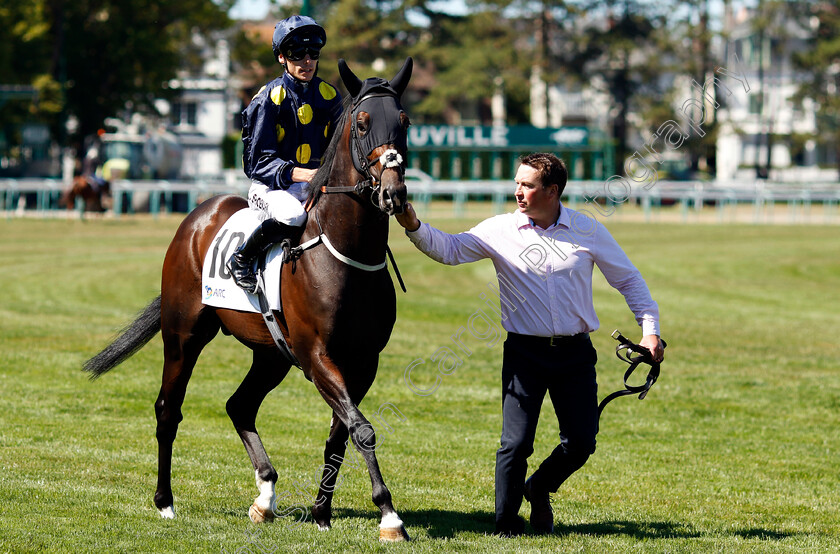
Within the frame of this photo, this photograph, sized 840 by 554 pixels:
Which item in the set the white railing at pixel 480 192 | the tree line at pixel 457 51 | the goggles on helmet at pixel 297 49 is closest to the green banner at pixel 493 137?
the tree line at pixel 457 51

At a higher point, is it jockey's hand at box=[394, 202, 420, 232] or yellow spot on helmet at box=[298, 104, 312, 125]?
yellow spot on helmet at box=[298, 104, 312, 125]

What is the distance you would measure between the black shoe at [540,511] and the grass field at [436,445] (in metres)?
0.17

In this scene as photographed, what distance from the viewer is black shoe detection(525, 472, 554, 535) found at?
558 cm

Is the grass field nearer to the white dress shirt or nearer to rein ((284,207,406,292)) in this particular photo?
the white dress shirt

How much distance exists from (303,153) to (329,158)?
53 cm

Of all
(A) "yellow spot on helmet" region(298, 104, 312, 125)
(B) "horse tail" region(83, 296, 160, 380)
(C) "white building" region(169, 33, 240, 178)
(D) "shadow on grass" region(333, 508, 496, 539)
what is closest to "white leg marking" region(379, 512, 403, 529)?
(D) "shadow on grass" region(333, 508, 496, 539)

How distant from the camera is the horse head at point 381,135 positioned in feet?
15.3

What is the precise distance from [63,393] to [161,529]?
455 centimetres

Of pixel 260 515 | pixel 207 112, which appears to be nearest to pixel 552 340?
pixel 260 515

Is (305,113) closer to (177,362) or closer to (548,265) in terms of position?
(548,265)

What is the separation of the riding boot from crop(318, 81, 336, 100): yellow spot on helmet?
2.46 ft

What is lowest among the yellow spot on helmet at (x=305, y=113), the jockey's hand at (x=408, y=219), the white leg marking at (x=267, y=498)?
the white leg marking at (x=267, y=498)

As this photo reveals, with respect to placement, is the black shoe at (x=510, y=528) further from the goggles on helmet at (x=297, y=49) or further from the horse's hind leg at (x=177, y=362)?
the goggles on helmet at (x=297, y=49)

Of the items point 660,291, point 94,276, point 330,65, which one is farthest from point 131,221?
point 330,65
